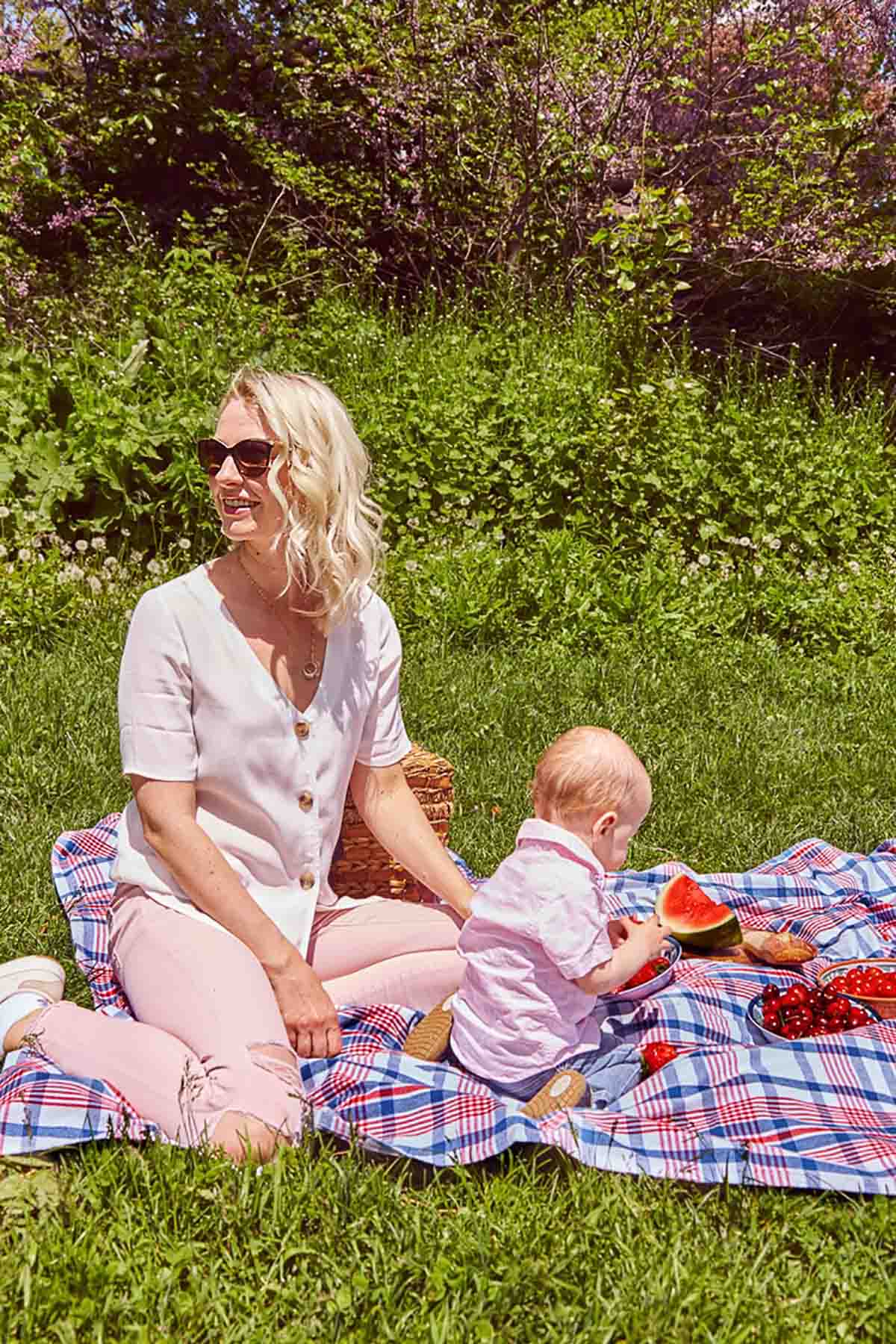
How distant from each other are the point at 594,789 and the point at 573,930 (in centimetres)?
34

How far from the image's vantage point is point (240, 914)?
3.16m

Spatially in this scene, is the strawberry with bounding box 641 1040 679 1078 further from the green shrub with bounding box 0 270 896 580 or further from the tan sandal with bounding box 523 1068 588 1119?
the green shrub with bounding box 0 270 896 580

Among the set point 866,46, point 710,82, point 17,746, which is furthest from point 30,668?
point 866,46

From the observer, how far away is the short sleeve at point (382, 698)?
143 inches

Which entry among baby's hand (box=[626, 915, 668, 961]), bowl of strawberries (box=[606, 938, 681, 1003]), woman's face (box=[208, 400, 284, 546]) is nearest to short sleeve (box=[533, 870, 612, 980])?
baby's hand (box=[626, 915, 668, 961])

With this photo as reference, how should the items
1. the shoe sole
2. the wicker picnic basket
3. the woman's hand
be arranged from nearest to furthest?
1. the woman's hand
2. the shoe sole
3. the wicker picnic basket

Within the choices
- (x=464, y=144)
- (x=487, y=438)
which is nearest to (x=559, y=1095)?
(x=487, y=438)

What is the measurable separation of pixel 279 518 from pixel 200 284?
23.4ft

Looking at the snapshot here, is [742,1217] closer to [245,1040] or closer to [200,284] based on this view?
[245,1040]

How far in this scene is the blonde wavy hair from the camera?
3262mm

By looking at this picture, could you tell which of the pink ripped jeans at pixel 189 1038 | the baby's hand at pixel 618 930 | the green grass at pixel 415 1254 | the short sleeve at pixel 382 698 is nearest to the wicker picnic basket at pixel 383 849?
the short sleeve at pixel 382 698

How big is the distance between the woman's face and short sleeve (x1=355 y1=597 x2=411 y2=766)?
43 centimetres

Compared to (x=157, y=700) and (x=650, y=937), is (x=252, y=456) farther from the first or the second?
(x=650, y=937)

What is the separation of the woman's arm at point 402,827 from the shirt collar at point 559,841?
1.63ft
